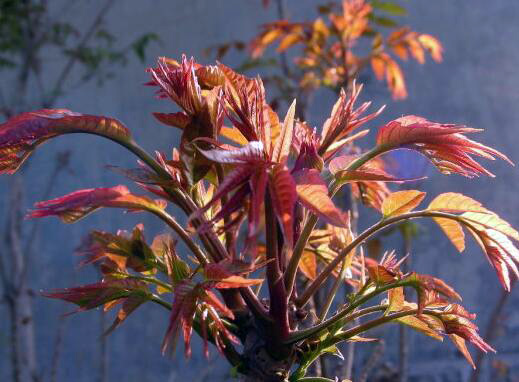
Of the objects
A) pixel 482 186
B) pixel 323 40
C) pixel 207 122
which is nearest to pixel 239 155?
pixel 207 122

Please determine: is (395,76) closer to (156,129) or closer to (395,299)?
(395,299)

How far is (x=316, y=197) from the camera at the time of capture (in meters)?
0.48

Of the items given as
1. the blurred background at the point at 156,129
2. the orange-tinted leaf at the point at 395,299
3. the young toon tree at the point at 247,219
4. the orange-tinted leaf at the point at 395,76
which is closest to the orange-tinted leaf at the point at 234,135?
the young toon tree at the point at 247,219

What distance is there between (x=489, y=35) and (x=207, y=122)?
2.53 metres

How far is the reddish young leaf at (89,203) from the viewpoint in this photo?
1.79 ft

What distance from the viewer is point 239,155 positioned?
18.6 inches

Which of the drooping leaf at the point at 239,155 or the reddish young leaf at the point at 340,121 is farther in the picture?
the reddish young leaf at the point at 340,121

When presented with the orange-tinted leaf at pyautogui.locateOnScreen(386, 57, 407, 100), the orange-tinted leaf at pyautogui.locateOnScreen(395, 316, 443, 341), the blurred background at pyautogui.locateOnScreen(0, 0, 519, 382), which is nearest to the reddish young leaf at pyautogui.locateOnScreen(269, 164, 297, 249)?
the orange-tinted leaf at pyautogui.locateOnScreen(395, 316, 443, 341)

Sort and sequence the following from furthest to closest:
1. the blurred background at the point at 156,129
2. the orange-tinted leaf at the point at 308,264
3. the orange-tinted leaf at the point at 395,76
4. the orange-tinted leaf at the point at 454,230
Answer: the blurred background at the point at 156,129
the orange-tinted leaf at the point at 395,76
the orange-tinted leaf at the point at 308,264
the orange-tinted leaf at the point at 454,230

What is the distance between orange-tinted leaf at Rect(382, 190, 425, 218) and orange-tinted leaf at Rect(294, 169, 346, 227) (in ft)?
0.60

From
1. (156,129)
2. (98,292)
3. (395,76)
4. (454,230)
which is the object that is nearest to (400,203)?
(454,230)

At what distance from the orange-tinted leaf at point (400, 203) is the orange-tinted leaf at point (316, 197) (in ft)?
0.60

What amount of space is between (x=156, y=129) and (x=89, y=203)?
8.98 feet

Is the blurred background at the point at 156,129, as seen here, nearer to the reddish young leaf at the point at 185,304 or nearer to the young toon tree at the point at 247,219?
the young toon tree at the point at 247,219
